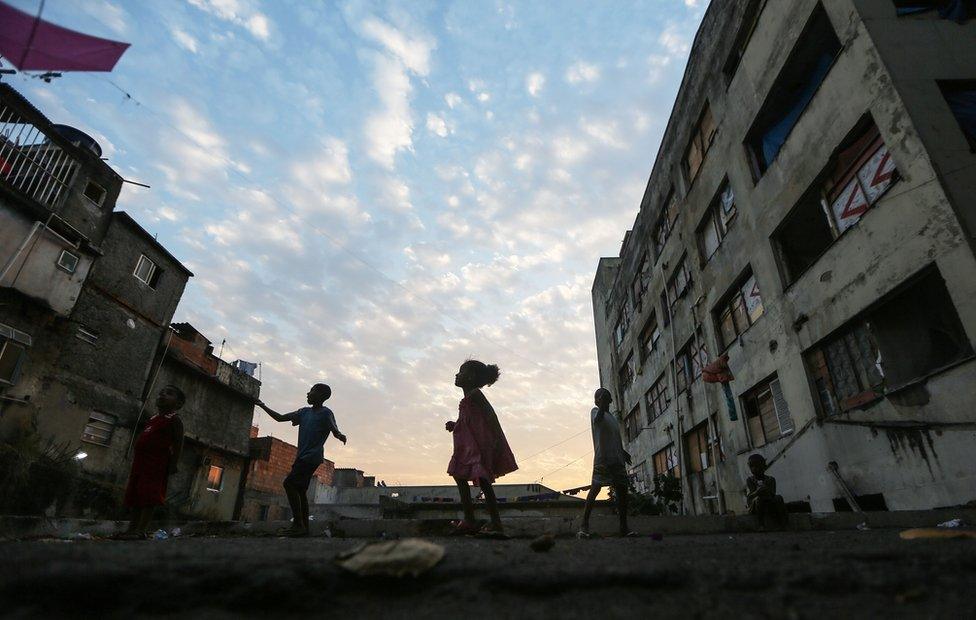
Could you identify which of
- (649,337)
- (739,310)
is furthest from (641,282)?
(739,310)

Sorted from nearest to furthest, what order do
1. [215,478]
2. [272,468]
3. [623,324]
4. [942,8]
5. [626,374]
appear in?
[942,8] → [215,478] → [623,324] → [626,374] → [272,468]

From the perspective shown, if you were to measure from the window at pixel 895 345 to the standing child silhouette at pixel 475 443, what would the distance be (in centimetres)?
599

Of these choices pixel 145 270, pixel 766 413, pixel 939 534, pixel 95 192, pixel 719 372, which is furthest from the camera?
pixel 145 270

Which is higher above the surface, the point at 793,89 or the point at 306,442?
the point at 793,89

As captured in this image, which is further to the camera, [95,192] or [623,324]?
[623,324]

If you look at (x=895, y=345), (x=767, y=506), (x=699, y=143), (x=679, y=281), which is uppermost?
(x=699, y=143)

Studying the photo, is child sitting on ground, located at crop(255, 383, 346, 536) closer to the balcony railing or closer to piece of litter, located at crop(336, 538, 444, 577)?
piece of litter, located at crop(336, 538, 444, 577)

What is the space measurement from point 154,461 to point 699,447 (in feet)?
48.2

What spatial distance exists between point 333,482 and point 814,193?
41.9 m

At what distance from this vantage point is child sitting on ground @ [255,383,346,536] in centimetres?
573

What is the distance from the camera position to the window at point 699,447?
14828mm

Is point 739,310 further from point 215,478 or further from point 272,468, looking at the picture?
point 272,468

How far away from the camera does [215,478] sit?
1953 cm

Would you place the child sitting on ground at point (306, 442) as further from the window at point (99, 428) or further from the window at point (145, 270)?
the window at point (145, 270)
